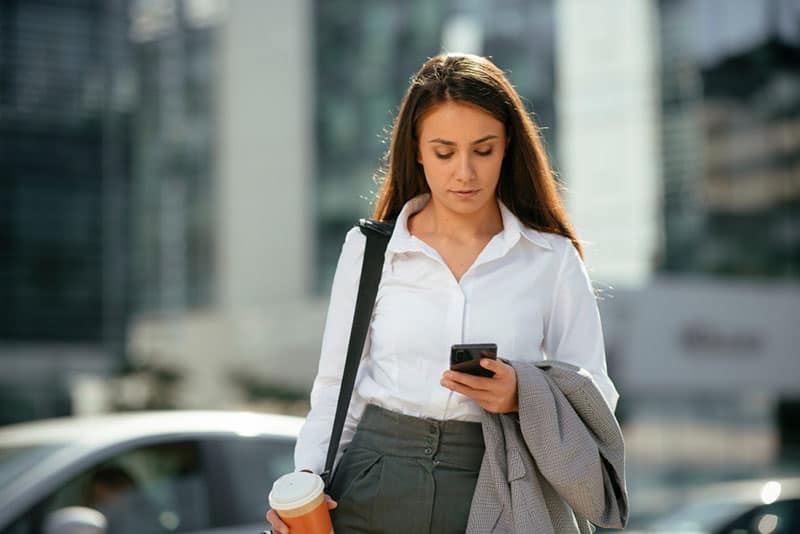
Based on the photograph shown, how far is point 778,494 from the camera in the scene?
577 cm

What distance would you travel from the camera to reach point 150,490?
4.34 meters

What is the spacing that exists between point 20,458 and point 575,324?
A: 2.47 m

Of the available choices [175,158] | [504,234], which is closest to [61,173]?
[175,158]

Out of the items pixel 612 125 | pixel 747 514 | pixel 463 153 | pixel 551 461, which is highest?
pixel 612 125

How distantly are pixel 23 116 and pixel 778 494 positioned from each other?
2853cm

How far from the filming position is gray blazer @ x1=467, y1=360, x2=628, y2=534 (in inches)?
85.4

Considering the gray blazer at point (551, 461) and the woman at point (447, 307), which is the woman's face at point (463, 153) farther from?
the gray blazer at point (551, 461)

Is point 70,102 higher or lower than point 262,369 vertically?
higher

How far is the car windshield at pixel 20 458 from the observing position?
4.04 metres

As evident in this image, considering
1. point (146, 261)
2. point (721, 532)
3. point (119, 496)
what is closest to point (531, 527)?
point (119, 496)

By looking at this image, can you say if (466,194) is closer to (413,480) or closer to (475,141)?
(475,141)

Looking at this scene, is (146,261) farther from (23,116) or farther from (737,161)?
(737,161)

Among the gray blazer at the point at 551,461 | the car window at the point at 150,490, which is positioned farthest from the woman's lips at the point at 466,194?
the car window at the point at 150,490

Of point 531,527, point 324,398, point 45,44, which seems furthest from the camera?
point 45,44
